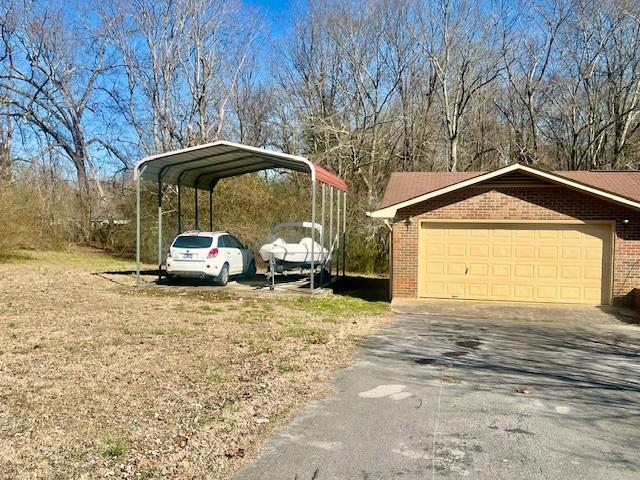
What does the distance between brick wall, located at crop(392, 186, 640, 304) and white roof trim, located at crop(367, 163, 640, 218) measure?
1.19 ft

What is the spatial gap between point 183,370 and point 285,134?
26.3 meters

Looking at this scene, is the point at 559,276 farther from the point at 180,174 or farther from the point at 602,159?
the point at 602,159

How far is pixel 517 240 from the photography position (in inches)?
565

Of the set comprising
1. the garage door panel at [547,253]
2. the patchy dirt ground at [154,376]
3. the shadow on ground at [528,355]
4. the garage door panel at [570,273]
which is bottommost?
the shadow on ground at [528,355]

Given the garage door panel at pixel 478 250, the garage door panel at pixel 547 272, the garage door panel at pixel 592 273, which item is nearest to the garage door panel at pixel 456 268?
the garage door panel at pixel 478 250

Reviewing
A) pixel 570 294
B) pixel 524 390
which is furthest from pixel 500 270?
pixel 524 390

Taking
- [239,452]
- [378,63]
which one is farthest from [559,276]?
[378,63]

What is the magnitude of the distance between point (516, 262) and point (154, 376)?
34.2 ft

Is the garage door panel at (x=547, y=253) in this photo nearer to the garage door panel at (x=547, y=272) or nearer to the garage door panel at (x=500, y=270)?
the garage door panel at (x=547, y=272)

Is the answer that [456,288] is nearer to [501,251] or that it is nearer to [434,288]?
[434,288]

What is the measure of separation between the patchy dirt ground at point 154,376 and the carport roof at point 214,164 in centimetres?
425

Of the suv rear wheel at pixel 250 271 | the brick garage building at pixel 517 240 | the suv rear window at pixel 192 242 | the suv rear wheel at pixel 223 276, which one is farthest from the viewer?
the suv rear wheel at pixel 250 271

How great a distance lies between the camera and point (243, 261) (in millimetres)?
18578

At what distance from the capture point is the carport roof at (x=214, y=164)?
1544 centimetres
